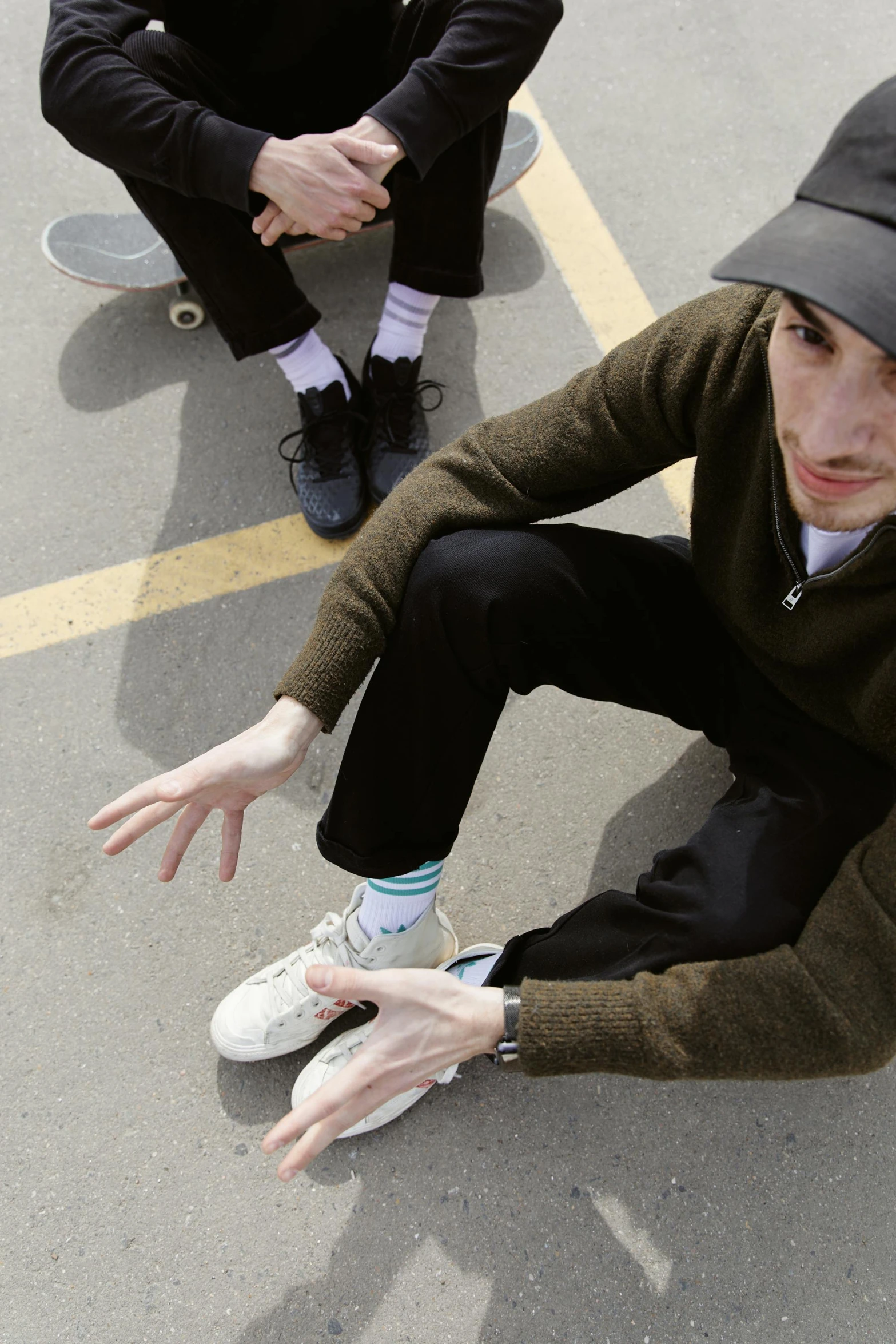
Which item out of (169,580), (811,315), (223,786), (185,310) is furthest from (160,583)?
(811,315)

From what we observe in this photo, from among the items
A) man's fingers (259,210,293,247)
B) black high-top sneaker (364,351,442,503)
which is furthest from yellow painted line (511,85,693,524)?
man's fingers (259,210,293,247)

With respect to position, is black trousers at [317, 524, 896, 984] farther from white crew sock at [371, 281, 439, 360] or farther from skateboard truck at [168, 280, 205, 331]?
skateboard truck at [168, 280, 205, 331]

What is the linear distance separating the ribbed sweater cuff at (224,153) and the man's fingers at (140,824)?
4.68ft

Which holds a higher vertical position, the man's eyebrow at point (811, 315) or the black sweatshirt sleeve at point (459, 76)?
the black sweatshirt sleeve at point (459, 76)

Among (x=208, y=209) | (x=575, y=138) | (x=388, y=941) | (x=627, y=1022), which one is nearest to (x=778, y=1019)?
(x=627, y=1022)

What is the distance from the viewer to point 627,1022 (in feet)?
4.81

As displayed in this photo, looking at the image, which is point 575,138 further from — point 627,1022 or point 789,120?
point 627,1022

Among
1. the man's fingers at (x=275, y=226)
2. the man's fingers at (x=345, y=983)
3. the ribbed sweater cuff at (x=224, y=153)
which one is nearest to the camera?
the man's fingers at (x=345, y=983)

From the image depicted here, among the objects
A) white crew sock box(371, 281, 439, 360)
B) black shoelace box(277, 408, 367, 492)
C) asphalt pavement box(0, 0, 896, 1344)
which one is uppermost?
white crew sock box(371, 281, 439, 360)

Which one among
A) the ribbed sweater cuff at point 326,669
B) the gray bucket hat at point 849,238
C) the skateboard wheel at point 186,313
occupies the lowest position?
the ribbed sweater cuff at point 326,669

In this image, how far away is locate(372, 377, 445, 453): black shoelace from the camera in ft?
8.93

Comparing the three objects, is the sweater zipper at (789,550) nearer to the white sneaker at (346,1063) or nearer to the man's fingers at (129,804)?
the white sneaker at (346,1063)

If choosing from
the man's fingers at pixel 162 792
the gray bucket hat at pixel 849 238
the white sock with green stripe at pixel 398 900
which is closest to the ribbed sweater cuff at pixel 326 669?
the man's fingers at pixel 162 792

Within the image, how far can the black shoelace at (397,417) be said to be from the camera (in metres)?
2.72
